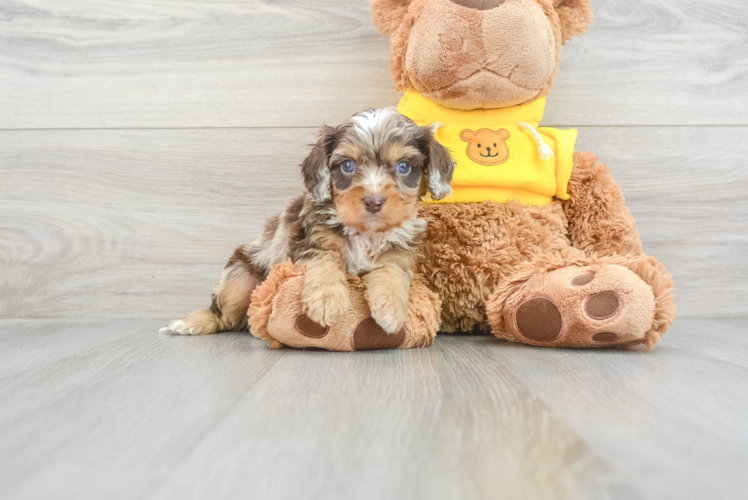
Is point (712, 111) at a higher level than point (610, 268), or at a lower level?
higher

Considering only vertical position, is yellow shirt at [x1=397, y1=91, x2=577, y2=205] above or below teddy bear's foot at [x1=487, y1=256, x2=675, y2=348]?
above

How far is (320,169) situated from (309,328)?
473 mm

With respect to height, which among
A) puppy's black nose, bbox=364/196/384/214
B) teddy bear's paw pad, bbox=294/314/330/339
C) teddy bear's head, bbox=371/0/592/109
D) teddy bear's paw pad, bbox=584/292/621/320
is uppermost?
teddy bear's head, bbox=371/0/592/109

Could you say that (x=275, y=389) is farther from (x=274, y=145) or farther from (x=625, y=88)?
(x=625, y=88)

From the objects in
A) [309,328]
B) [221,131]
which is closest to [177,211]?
[221,131]

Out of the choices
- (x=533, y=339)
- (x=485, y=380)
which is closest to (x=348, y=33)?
(x=533, y=339)

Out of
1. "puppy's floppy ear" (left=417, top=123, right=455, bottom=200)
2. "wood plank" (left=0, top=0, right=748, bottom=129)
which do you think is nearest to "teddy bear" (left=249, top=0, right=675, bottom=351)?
"puppy's floppy ear" (left=417, top=123, right=455, bottom=200)

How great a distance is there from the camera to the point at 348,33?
7.80ft

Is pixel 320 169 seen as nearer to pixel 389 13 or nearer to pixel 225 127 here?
pixel 389 13

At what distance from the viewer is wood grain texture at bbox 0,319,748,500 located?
76cm

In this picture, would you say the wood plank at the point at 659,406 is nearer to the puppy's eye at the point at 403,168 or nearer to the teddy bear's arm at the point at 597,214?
the teddy bear's arm at the point at 597,214

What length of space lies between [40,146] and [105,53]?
0.51 meters

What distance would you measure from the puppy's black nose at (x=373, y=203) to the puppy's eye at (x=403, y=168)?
17 cm

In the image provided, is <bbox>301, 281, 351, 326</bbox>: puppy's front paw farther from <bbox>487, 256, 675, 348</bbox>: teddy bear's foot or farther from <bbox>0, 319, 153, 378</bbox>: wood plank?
<bbox>0, 319, 153, 378</bbox>: wood plank
